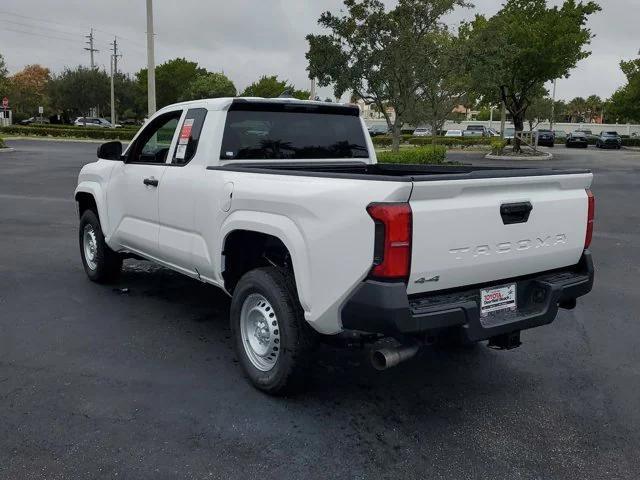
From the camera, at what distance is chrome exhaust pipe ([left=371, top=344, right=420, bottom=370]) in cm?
342

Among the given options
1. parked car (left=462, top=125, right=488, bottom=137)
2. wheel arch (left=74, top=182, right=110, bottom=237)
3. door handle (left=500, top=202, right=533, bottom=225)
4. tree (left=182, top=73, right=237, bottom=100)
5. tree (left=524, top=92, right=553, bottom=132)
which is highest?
tree (left=182, top=73, right=237, bottom=100)

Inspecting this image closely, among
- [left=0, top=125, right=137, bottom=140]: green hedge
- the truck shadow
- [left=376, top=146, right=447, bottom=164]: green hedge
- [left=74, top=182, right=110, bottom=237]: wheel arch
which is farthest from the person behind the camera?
[left=0, top=125, right=137, bottom=140]: green hedge

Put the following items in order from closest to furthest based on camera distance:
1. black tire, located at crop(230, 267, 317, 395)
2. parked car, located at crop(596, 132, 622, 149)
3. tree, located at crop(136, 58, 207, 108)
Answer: black tire, located at crop(230, 267, 317, 395) → parked car, located at crop(596, 132, 622, 149) → tree, located at crop(136, 58, 207, 108)

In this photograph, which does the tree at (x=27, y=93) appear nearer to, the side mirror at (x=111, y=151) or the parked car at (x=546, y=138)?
the parked car at (x=546, y=138)

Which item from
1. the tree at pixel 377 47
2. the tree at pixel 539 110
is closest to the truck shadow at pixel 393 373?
the tree at pixel 377 47

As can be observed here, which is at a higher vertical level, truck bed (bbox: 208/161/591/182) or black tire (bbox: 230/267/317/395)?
truck bed (bbox: 208/161/591/182)

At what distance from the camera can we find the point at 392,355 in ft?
11.3

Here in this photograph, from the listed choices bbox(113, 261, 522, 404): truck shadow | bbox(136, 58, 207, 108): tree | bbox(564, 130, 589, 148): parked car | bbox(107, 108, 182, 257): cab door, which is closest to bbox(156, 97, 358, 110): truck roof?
bbox(107, 108, 182, 257): cab door

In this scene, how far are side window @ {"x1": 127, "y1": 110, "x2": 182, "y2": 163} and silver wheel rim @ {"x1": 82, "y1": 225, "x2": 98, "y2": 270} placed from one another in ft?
4.11

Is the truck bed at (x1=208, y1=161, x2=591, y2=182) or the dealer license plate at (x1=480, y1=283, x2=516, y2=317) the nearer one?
the truck bed at (x1=208, y1=161, x2=591, y2=182)

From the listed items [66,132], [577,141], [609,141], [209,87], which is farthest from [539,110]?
[66,132]

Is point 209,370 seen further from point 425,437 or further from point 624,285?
point 624,285

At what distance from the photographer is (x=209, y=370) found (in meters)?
4.42

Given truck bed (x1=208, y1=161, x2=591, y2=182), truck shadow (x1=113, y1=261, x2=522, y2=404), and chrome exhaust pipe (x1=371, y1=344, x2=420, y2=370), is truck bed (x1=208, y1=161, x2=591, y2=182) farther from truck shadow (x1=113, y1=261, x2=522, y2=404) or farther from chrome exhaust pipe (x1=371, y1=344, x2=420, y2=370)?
truck shadow (x1=113, y1=261, x2=522, y2=404)
